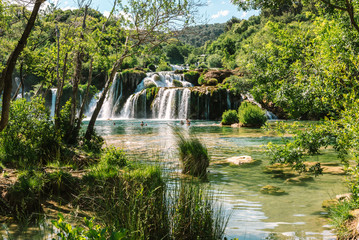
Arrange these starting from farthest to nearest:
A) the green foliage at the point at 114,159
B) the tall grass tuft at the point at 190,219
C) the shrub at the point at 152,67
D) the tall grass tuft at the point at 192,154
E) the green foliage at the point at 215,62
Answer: the green foliage at the point at 215,62 → the shrub at the point at 152,67 → the tall grass tuft at the point at 192,154 → the green foliage at the point at 114,159 → the tall grass tuft at the point at 190,219

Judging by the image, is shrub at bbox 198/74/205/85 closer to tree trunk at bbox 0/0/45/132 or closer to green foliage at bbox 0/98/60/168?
green foliage at bbox 0/98/60/168

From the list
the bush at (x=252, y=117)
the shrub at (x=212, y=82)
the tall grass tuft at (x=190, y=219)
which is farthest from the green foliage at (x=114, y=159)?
the shrub at (x=212, y=82)

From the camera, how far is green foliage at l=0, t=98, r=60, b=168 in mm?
6754

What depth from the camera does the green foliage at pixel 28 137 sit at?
6754 millimetres

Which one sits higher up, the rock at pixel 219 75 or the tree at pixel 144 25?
the rock at pixel 219 75

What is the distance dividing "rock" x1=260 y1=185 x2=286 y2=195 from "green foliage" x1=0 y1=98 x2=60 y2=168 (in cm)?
491

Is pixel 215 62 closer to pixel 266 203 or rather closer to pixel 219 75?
pixel 219 75

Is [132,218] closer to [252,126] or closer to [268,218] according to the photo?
[268,218]

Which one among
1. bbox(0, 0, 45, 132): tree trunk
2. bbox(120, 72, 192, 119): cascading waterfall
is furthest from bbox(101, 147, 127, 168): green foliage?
bbox(120, 72, 192, 119): cascading waterfall

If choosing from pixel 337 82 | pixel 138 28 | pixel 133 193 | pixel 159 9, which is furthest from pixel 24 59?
pixel 337 82

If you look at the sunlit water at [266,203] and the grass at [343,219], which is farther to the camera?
the sunlit water at [266,203]

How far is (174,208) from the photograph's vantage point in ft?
11.9

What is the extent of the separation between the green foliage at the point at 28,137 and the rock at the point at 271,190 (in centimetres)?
491

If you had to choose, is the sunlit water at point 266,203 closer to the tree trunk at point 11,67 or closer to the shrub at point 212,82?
the tree trunk at point 11,67
